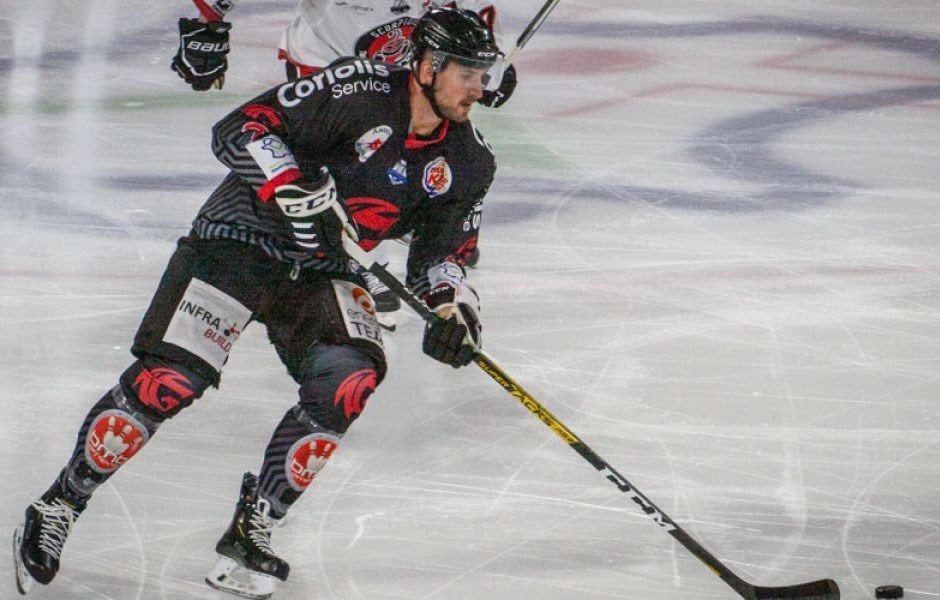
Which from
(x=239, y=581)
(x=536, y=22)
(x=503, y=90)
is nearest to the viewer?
(x=239, y=581)

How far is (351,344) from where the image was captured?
120 inches

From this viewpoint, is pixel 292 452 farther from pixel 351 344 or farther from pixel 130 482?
pixel 130 482

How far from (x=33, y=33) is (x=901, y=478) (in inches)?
209

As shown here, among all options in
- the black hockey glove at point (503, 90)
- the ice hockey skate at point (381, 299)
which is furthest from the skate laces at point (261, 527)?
the black hockey glove at point (503, 90)

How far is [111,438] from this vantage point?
2.97 meters

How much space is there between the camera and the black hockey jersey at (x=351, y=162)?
3.09 meters

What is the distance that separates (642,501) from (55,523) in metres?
1.18

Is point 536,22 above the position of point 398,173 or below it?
Result: below

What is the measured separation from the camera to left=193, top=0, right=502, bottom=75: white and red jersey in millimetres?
4613

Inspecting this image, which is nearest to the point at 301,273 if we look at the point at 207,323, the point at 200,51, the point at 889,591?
the point at 207,323

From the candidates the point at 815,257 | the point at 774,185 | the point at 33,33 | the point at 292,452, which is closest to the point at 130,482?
the point at 292,452

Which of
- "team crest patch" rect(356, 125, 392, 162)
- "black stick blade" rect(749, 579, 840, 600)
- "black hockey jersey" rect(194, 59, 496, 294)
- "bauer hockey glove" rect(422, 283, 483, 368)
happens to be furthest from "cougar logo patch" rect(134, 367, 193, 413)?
"black stick blade" rect(749, 579, 840, 600)

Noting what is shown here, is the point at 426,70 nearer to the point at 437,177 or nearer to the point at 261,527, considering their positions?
the point at 437,177

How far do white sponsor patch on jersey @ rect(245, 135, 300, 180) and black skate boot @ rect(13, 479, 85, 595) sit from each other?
76 centimetres
